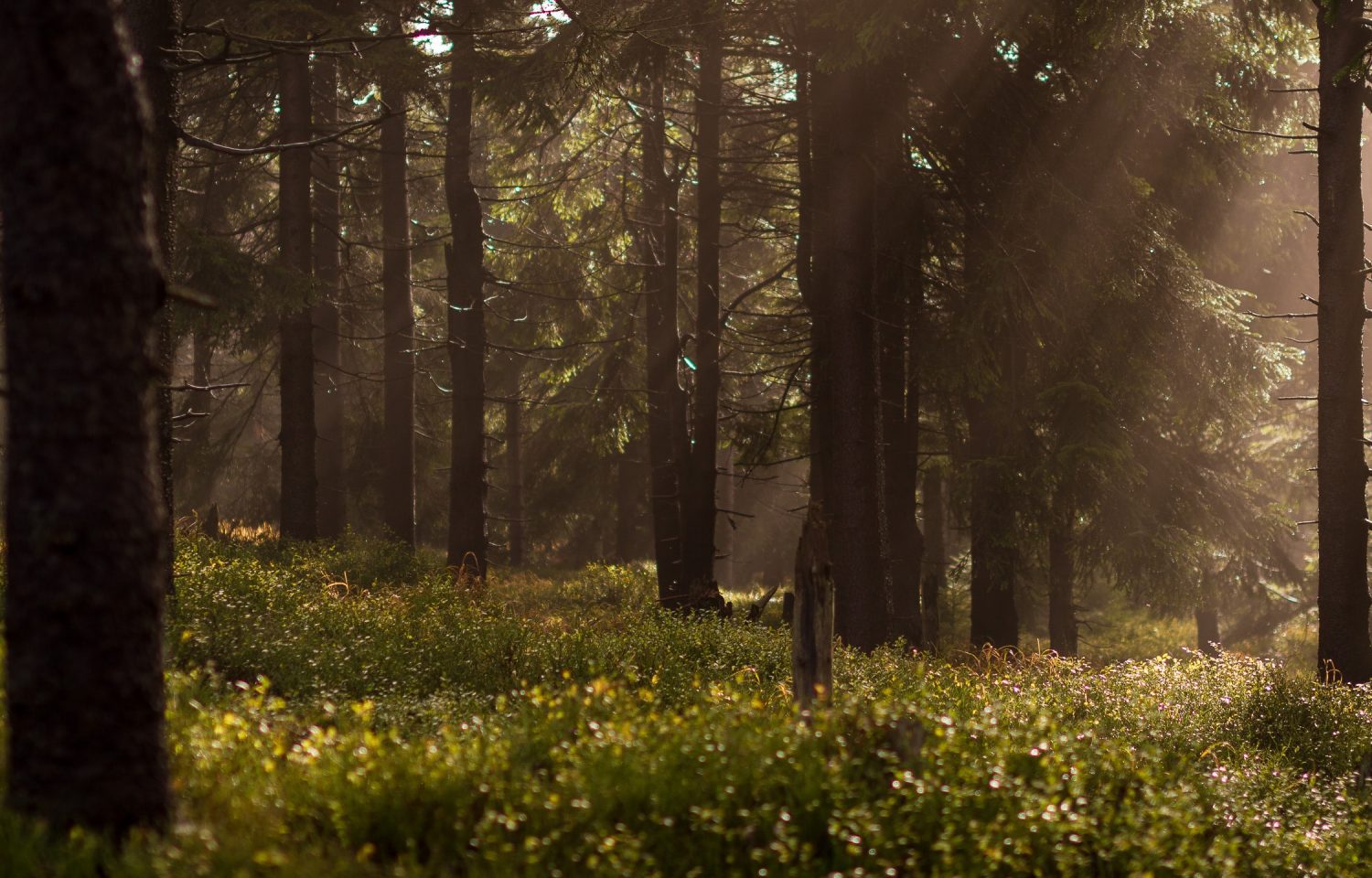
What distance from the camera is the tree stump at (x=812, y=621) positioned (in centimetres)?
714

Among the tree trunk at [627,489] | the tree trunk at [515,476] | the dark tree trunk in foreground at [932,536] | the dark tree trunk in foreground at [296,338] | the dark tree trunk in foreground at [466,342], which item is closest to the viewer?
the dark tree trunk in foreground at [296,338]

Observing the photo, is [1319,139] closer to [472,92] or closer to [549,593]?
[472,92]

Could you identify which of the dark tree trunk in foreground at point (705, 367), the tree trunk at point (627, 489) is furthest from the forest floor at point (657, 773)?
the tree trunk at point (627, 489)

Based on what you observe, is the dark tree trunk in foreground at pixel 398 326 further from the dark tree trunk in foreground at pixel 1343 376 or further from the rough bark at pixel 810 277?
the dark tree trunk in foreground at pixel 1343 376

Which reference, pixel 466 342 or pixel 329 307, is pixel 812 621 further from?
pixel 329 307

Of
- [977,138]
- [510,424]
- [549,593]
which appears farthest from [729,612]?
[510,424]

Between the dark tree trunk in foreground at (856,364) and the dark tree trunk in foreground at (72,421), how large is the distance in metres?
9.90

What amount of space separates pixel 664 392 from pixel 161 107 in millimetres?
10639

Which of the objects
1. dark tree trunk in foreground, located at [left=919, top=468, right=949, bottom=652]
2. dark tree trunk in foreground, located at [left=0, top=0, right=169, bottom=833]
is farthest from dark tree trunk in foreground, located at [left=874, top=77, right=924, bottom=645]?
dark tree trunk in foreground, located at [left=0, top=0, right=169, bottom=833]

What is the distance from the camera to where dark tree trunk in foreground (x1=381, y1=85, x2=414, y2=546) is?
18469mm

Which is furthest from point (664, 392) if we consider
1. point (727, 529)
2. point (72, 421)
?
point (727, 529)

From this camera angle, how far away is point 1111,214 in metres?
13.5

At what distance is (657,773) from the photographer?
16.4 ft

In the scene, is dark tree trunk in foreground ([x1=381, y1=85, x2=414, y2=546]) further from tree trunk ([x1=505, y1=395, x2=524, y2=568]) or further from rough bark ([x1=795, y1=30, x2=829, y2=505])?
tree trunk ([x1=505, y1=395, x2=524, y2=568])
